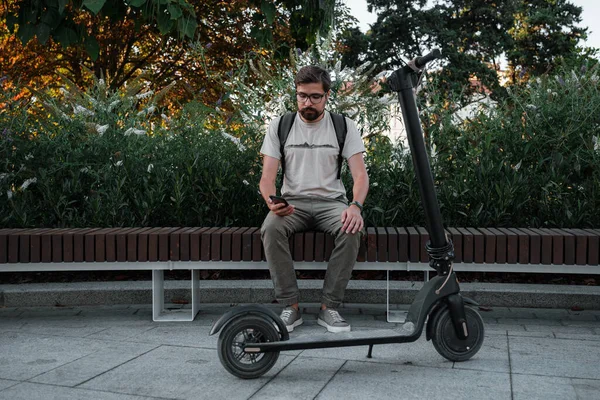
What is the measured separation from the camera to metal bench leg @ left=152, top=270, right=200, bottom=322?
4664 millimetres

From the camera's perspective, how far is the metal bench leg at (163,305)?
184 inches

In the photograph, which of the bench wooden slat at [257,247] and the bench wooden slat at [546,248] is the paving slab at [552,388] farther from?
the bench wooden slat at [257,247]

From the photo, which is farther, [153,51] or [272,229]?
[153,51]

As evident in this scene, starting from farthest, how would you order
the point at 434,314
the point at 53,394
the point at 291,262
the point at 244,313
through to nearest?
1. the point at 291,262
2. the point at 434,314
3. the point at 244,313
4. the point at 53,394

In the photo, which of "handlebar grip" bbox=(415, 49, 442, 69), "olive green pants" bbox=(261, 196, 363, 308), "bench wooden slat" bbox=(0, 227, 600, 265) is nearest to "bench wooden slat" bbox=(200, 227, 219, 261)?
"bench wooden slat" bbox=(0, 227, 600, 265)

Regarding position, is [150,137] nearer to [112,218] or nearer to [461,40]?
[112,218]

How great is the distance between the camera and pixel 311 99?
14.3 ft

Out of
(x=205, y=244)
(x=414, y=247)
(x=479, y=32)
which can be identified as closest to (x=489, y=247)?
(x=414, y=247)

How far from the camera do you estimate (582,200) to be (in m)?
5.34

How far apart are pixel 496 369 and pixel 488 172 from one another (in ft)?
6.92

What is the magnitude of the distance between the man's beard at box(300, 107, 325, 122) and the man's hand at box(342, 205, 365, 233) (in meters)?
0.65

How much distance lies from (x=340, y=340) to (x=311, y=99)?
163 cm

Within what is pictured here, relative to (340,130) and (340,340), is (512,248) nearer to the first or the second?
(340,130)

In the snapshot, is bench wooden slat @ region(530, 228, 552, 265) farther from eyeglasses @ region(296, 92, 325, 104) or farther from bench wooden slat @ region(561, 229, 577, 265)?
eyeglasses @ region(296, 92, 325, 104)
